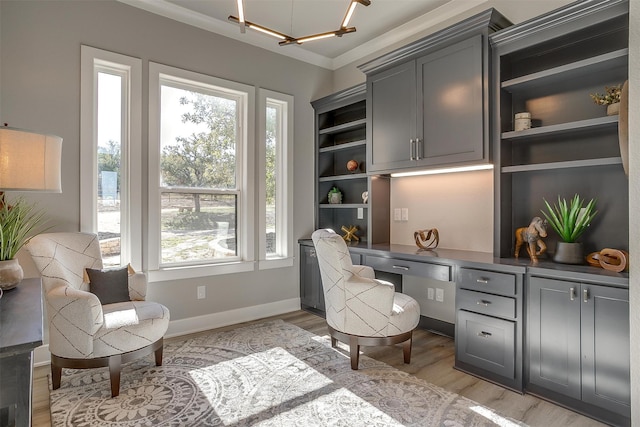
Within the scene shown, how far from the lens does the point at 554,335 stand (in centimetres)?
216

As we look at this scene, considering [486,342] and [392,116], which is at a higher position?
[392,116]

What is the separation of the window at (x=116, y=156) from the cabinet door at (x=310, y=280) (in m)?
1.77

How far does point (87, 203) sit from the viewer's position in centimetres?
290

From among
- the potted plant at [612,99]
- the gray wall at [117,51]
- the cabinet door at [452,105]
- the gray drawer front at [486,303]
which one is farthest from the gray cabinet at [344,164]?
the potted plant at [612,99]

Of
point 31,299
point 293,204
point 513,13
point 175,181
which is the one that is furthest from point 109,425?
point 513,13

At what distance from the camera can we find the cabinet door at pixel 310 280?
3998 millimetres

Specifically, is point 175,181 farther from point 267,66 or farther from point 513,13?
point 513,13

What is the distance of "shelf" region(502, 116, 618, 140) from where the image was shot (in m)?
2.13

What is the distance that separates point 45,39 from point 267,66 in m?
2.01

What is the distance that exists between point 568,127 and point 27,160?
2.99m

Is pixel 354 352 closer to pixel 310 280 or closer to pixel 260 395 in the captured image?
pixel 260 395

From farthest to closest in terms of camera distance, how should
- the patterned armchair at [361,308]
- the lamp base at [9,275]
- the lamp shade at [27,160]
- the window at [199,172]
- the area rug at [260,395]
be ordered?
the window at [199,172], the patterned armchair at [361,308], the area rug at [260,395], the lamp base at [9,275], the lamp shade at [27,160]

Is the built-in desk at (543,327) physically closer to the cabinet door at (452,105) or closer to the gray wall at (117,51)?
the cabinet door at (452,105)

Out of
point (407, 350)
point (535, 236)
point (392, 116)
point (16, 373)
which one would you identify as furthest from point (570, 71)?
point (16, 373)
